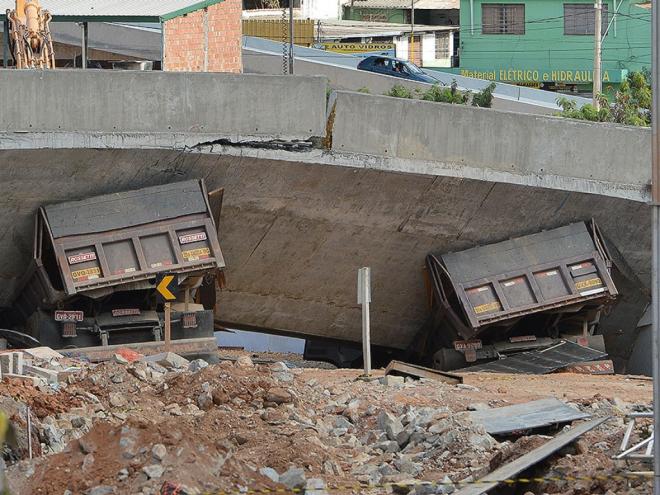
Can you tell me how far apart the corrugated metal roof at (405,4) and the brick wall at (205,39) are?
33908mm

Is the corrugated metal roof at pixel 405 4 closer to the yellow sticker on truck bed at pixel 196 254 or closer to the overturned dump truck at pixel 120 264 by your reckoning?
the overturned dump truck at pixel 120 264

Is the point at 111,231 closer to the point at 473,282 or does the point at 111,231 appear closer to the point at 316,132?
the point at 316,132

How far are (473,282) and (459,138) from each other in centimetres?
196

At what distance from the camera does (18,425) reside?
1220 cm

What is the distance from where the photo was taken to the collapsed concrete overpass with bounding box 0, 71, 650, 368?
1872cm

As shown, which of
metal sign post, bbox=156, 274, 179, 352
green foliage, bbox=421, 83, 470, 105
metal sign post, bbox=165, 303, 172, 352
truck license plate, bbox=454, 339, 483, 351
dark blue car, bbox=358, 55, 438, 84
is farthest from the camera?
dark blue car, bbox=358, 55, 438, 84

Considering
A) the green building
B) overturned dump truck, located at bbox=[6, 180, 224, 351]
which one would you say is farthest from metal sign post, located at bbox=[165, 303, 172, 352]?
the green building

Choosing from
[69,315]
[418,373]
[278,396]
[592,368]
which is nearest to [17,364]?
[278,396]

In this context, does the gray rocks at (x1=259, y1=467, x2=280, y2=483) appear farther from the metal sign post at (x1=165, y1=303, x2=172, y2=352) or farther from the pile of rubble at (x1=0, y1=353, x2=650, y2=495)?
the metal sign post at (x1=165, y1=303, x2=172, y2=352)

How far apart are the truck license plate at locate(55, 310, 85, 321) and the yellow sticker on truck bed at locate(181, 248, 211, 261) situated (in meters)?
1.49

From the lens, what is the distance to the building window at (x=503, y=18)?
177 ft

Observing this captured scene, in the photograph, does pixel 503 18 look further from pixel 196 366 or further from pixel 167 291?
pixel 196 366

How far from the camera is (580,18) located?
53.9m

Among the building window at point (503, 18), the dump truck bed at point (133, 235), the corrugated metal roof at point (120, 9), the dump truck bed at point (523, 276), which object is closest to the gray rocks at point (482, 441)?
the dump truck bed at point (133, 235)
